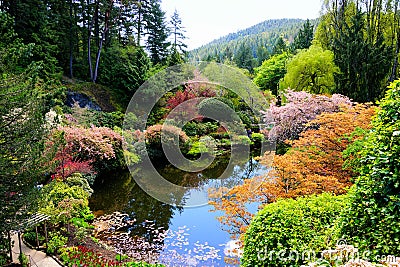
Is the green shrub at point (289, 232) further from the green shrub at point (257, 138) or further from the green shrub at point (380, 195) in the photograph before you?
the green shrub at point (257, 138)

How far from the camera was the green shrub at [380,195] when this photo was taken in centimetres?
201

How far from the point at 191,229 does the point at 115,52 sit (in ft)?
43.0

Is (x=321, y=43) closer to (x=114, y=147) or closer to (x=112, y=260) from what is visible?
(x=114, y=147)

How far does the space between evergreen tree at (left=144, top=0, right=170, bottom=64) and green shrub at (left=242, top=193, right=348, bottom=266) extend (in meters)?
18.7

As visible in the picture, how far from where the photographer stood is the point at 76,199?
21.5 ft

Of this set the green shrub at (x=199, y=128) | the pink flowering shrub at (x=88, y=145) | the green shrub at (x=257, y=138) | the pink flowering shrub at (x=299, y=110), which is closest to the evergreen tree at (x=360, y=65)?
the pink flowering shrub at (x=299, y=110)

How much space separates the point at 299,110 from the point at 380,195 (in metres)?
8.54

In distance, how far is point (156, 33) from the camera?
20.5 m

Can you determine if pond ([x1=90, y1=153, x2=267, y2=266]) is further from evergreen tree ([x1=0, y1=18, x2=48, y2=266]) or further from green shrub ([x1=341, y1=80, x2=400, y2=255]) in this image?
green shrub ([x1=341, y1=80, x2=400, y2=255])

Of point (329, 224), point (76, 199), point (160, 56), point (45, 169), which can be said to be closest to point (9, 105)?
point (45, 169)

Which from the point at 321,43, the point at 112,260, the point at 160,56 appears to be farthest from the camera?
the point at 160,56

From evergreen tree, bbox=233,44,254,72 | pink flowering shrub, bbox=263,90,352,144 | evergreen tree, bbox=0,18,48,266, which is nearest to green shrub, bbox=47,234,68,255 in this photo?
evergreen tree, bbox=0,18,48,266

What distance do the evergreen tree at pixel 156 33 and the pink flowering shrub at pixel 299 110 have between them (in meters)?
11.3

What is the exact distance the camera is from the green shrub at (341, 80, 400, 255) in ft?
6.60
